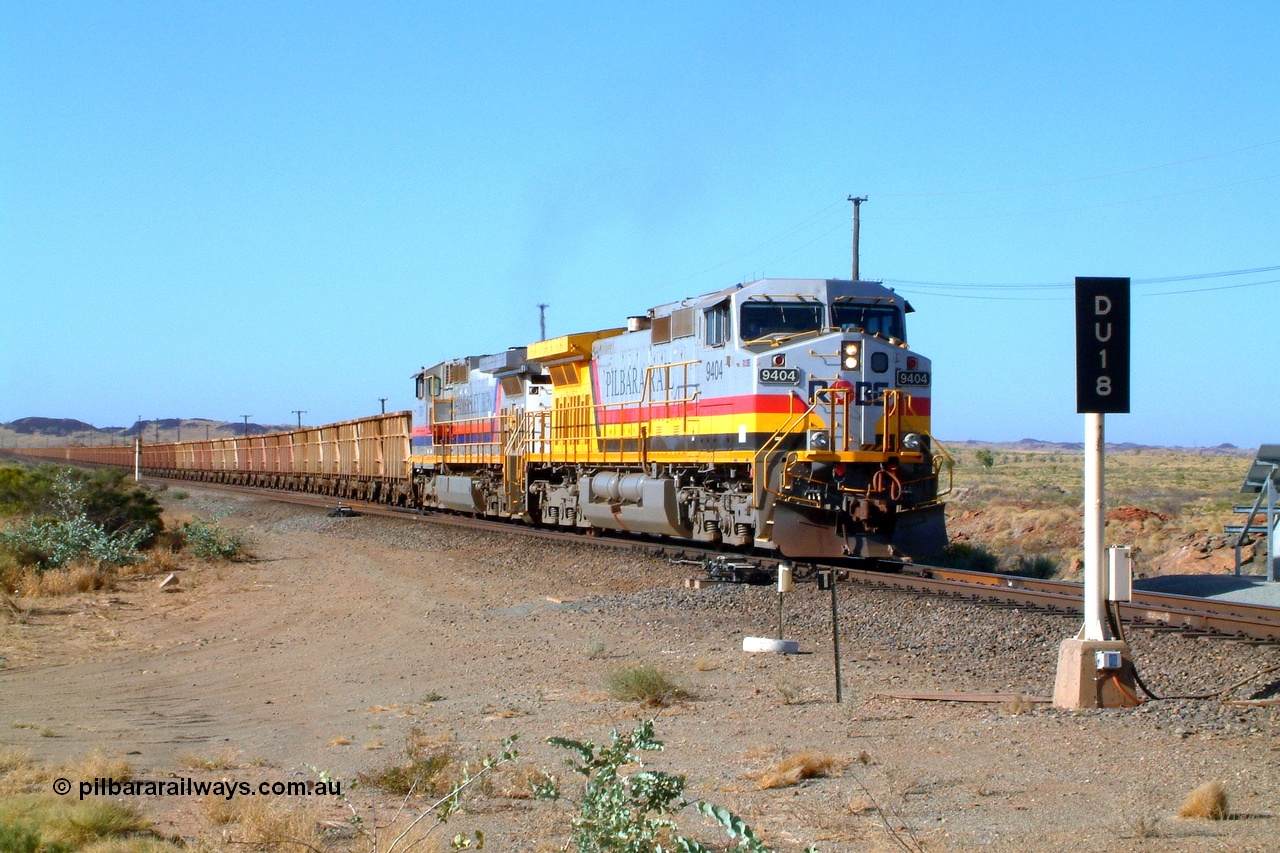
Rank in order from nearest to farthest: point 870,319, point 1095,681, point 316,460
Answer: point 1095,681 < point 870,319 < point 316,460

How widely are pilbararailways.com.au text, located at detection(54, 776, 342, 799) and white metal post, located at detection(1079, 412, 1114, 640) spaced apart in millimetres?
5355

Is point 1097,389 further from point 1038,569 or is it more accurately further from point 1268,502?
point 1038,569

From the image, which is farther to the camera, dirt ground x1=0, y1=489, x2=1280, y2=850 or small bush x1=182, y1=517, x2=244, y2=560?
small bush x1=182, y1=517, x2=244, y2=560

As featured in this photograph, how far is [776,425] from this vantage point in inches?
627

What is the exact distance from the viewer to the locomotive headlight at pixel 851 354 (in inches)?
629

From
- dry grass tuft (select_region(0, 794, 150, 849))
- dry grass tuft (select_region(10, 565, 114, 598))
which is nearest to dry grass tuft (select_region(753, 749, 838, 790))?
dry grass tuft (select_region(0, 794, 150, 849))

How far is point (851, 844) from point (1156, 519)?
25.2 m

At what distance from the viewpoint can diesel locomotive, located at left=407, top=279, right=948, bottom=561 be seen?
51.4 feet

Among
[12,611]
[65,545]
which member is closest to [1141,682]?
[12,611]

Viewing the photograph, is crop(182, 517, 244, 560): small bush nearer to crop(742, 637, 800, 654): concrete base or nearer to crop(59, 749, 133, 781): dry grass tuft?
crop(742, 637, 800, 654): concrete base

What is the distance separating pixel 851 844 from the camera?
222 inches

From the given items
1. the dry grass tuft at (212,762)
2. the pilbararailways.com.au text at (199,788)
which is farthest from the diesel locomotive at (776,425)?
the pilbararailways.com.au text at (199,788)

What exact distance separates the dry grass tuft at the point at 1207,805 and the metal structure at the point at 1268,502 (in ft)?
39.1

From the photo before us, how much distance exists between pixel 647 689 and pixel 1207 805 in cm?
438
